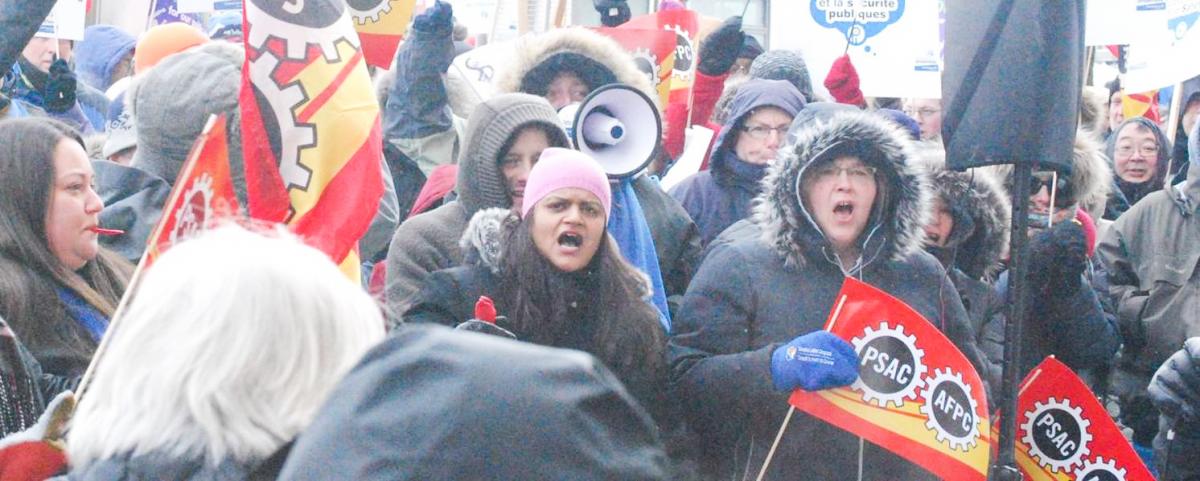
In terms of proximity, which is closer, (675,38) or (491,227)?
(491,227)

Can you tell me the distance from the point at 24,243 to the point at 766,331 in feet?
5.92

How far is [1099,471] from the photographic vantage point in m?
4.43

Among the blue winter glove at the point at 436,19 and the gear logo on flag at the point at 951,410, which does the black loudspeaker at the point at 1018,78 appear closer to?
the gear logo on flag at the point at 951,410

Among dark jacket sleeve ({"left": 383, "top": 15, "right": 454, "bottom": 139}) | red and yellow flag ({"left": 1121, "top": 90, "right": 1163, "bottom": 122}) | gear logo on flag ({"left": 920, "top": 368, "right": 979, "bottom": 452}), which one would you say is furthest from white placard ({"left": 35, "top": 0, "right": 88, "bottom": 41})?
red and yellow flag ({"left": 1121, "top": 90, "right": 1163, "bottom": 122})

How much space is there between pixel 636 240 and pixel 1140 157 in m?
4.53

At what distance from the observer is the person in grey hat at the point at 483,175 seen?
4.45m

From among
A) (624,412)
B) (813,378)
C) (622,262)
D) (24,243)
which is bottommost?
(813,378)

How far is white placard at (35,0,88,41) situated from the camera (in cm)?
704

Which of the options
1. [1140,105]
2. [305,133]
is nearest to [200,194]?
[305,133]

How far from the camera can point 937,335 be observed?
4.03 metres

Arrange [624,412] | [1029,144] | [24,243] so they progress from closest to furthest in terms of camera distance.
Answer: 1. [624,412]
2. [24,243]
3. [1029,144]

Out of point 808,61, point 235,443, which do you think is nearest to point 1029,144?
point 235,443

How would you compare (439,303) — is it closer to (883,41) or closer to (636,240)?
(636,240)

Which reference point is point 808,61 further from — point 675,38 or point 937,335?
point 937,335
